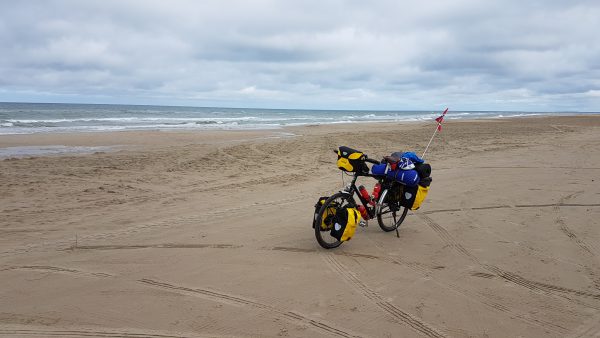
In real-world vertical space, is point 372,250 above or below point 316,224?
below

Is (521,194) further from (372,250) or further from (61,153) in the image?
(61,153)

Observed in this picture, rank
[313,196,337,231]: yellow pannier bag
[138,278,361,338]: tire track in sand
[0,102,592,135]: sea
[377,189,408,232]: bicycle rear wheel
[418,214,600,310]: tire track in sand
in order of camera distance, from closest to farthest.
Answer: [138,278,361,338]: tire track in sand, [418,214,600,310]: tire track in sand, [313,196,337,231]: yellow pannier bag, [377,189,408,232]: bicycle rear wheel, [0,102,592,135]: sea

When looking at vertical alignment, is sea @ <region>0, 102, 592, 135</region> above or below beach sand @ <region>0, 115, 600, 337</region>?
above

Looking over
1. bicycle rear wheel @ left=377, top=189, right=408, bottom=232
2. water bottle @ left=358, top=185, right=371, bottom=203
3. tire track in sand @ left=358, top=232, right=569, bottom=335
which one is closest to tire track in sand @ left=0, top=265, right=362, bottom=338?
tire track in sand @ left=358, top=232, right=569, bottom=335

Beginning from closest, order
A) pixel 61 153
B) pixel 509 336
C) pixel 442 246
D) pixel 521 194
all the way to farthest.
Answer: pixel 509 336 → pixel 442 246 → pixel 521 194 → pixel 61 153

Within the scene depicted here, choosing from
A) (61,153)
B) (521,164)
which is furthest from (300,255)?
(61,153)

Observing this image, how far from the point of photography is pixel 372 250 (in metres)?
5.33

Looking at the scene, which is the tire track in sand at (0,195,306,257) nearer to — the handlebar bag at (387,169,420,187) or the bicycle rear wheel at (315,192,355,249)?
the bicycle rear wheel at (315,192,355,249)

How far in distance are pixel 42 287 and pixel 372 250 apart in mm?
3741

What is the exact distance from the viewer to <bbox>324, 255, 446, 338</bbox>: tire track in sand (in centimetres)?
348

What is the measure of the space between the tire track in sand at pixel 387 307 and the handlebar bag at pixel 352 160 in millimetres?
1274

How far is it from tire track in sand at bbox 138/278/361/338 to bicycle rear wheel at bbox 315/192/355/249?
4.95ft

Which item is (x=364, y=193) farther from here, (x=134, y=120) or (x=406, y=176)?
(x=134, y=120)

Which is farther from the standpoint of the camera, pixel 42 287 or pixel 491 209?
pixel 491 209
